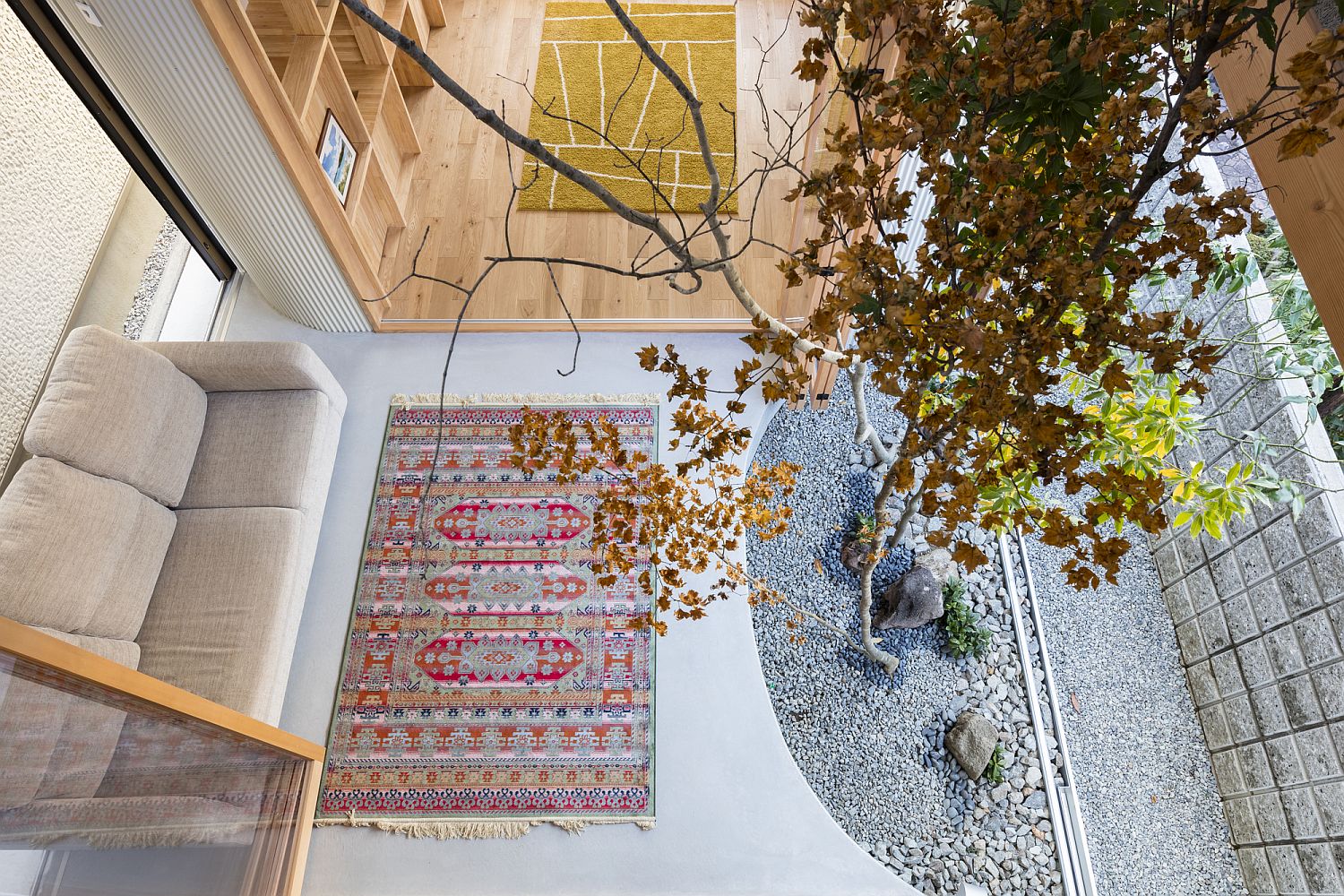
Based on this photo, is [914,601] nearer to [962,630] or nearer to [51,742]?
[962,630]

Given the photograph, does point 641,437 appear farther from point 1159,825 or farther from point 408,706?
point 1159,825

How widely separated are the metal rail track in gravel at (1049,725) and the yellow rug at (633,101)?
188cm

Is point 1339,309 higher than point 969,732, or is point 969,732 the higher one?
point 1339,309

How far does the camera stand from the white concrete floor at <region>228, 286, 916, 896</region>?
89.8 inches

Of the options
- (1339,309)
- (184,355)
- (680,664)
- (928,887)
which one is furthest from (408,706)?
(1339,309)

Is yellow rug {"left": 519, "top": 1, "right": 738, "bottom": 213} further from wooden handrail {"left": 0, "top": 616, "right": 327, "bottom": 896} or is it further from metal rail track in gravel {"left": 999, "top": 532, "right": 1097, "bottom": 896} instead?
wooden handrail {"left": 0, "top": 616, "right": 327, "bottom": 896}

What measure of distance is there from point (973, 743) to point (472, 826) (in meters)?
1.52

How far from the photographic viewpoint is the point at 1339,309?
3.26 feet

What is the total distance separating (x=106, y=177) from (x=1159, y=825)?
12.9 ft

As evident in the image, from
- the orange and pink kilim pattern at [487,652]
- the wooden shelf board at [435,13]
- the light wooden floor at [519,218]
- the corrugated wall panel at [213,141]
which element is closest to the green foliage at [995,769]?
the orange and pink kilim pattern at [487,652]

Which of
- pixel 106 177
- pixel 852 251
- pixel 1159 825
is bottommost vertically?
pixel 1159 825

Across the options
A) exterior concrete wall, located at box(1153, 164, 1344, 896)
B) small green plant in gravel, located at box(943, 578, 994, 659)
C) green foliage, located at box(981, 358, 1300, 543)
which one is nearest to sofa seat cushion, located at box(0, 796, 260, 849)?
green foliage, located at box(981, 358, 1300, 543)

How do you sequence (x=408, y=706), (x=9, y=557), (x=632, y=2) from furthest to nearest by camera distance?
(x=632, y=2) → (x=408, y=706) → (x=9, y=557)

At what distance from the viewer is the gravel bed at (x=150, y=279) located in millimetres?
2830
